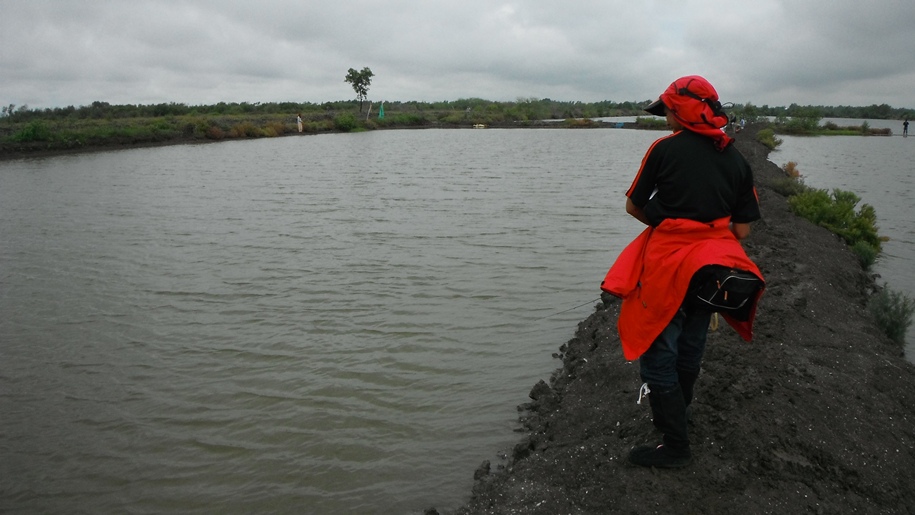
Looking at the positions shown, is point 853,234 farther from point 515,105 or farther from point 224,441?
point 515,105

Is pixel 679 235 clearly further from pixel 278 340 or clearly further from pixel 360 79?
pixel 360 79

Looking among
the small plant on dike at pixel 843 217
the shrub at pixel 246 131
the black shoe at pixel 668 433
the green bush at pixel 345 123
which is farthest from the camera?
the green bush at pixel 345 123

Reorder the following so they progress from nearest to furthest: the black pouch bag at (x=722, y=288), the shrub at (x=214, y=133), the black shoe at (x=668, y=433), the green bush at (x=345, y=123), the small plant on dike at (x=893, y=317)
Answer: the black pouch bag at (x=722, y=288) → the black shoe at (x=668, y=433) → the small plant on dike at (x=893, y=317) → the shrub at (x=214, y=133) → the green bush at (x=345, y=123)

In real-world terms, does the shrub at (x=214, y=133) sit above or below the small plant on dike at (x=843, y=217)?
above

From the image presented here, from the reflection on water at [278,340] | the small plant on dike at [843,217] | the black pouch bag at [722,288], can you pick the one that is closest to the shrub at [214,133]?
the reflection on water at [278,340]

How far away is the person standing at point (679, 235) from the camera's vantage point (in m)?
3.18

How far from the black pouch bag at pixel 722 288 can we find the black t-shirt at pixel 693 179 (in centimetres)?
30

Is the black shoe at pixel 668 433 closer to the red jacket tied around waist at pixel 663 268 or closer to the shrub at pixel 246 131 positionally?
→ the red jacket tied around waist at pixel 663 268

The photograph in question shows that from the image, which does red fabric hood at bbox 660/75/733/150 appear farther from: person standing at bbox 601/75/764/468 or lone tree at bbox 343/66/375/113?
lone tree at bbox 343/66/375/113

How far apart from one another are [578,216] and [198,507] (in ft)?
39.9

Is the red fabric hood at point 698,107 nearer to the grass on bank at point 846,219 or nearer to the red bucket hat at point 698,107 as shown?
the red bucket hat at point 698,107

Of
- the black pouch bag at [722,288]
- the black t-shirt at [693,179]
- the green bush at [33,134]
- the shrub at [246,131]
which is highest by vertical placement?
the shrub at [246,131]

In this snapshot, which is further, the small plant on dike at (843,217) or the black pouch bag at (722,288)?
the small plant on dike at (843,217)

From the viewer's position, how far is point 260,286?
365 inches
